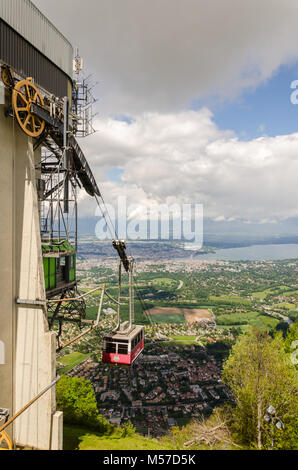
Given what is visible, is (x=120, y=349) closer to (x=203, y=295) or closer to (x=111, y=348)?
(x=111, y=348)

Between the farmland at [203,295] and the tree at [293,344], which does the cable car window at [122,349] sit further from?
the farmland at [203,295]

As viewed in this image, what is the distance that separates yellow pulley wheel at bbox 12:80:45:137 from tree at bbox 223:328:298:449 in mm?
17085

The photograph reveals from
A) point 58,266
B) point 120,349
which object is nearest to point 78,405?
point 120,349

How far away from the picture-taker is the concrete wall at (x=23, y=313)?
29.9 ft

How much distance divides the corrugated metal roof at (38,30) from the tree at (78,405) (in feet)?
64.1

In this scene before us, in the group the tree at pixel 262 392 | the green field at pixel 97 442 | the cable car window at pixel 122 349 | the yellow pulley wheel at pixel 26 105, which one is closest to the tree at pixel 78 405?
the green field at pixel 97 442

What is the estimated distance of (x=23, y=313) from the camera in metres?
9.50

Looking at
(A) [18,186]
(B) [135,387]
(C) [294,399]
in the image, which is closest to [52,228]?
(A) [18,186]

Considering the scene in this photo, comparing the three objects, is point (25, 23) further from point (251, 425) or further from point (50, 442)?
point (251, 425)

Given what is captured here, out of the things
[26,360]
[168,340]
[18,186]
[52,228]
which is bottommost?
[168,340]

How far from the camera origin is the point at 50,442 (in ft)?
29.9

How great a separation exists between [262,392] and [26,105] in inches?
724

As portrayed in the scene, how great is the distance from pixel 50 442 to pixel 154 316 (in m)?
65.2

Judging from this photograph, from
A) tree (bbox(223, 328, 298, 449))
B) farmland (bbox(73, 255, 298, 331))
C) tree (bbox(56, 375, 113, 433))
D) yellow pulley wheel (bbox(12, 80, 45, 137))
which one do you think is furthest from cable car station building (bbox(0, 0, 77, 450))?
farmland (bbox(73, 255, 298, 331))
